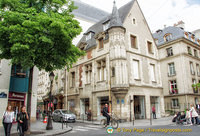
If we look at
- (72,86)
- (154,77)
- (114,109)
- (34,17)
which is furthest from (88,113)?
(34,17)

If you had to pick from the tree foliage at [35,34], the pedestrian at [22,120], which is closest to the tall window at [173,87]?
the tree foliage at [35,34]

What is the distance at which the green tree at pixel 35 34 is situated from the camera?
382 inches

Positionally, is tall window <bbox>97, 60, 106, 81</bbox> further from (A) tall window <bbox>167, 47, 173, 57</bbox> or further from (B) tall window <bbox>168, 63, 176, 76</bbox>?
(A) tall window <bbox>167, 47, 173, 57</bbox>

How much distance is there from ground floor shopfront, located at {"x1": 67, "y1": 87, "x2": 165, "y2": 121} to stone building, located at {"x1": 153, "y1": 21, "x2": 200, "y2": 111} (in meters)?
5.60

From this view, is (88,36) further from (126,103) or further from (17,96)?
(17,96)

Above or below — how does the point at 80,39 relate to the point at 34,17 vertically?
above

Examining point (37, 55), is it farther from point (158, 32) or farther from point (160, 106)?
point (158, 32)

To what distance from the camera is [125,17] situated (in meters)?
21.9

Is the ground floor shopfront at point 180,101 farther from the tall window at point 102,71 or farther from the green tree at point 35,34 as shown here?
the green tree at point 35,34

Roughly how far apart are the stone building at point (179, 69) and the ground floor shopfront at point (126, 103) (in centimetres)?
560

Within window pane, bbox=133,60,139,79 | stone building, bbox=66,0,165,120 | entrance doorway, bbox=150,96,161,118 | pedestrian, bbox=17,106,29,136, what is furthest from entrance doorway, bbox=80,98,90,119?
pedestrian, bbox=17,106,29,136

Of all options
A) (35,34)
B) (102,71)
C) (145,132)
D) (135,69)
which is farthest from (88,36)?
(145,132)

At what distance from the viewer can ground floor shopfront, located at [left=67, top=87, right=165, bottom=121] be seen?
18562 mm

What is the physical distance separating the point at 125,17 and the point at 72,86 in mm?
12809
